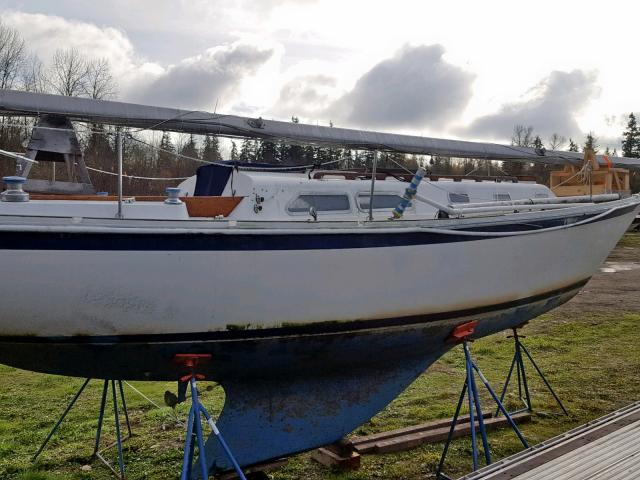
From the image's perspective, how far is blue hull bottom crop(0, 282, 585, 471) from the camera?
4223 mm

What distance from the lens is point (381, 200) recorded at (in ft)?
19.9

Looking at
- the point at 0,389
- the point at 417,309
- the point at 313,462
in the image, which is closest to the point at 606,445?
the point at 417,309

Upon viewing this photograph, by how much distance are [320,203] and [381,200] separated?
2.40ft

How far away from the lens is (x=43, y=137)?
17.0 feet

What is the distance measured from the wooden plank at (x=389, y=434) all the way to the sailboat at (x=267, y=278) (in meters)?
1.15

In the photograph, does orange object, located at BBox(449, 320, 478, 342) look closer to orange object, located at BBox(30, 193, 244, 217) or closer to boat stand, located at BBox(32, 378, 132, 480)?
orange object, located at BBox(30, 193, 244, 217)

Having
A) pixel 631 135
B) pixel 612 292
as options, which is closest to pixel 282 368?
pixel 612 292

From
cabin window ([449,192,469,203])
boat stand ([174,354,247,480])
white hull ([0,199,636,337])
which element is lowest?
boat stand ([174,354,247,480])

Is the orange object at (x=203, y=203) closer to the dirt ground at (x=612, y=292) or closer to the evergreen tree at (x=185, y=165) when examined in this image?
the evergreen tree at (x=185, y=165)

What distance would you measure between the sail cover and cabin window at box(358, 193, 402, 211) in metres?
0.94

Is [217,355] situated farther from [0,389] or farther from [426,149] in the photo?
[0,389]

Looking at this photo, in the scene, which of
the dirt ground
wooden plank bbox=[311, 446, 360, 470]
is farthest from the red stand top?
the dirt ground

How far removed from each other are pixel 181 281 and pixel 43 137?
2.13 m

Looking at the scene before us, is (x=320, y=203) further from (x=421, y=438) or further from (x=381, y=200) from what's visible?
(x=421, y=438)
